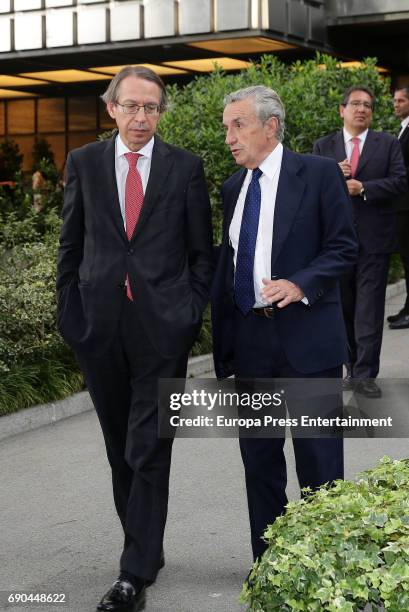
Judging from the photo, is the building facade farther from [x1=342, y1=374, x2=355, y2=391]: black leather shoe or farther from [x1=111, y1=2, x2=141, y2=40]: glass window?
[x1=342, y1=374, x2=355, y2=391]: black leather shoe

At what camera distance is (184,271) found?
4.69 m

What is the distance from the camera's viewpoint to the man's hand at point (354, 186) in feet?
27.6

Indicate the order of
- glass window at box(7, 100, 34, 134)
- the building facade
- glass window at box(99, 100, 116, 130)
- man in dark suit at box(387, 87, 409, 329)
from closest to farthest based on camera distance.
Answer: man in dark suit at box(387, 87, 409, 329)
the building facade
glass window at box(99, 100, 116, 130)
glass window at box(7, 100, 34, 134)

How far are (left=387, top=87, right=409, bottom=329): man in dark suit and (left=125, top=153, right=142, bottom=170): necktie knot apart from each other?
6.89 metres

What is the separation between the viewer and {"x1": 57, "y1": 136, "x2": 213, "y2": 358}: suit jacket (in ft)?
15.1

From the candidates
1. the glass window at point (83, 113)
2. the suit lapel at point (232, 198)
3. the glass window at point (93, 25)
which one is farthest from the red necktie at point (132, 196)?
the glass window at point (83, 113)

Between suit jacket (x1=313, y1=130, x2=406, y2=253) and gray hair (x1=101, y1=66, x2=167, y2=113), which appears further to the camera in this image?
suit jacket (x1=313, y1=130, x2=406, y2=253)

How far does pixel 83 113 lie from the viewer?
37594 mm

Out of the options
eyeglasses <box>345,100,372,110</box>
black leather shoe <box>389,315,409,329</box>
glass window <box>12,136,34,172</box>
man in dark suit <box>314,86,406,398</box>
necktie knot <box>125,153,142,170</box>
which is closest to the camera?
necktie knot <box>125,153,142,170</box>

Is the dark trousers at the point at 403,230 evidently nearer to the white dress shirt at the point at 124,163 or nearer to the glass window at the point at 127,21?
the white dress shirt at the point at 124,163

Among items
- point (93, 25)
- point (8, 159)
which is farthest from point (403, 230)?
point (8, 159)

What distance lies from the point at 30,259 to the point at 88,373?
6044 millimetres

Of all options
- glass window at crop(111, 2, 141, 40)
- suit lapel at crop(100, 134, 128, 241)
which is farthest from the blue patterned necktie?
glass window at crop(111, 2, 141, 40)

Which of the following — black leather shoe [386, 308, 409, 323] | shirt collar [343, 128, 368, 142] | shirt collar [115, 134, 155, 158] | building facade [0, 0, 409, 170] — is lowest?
black leather shoe [386, 308, 409, 323]
